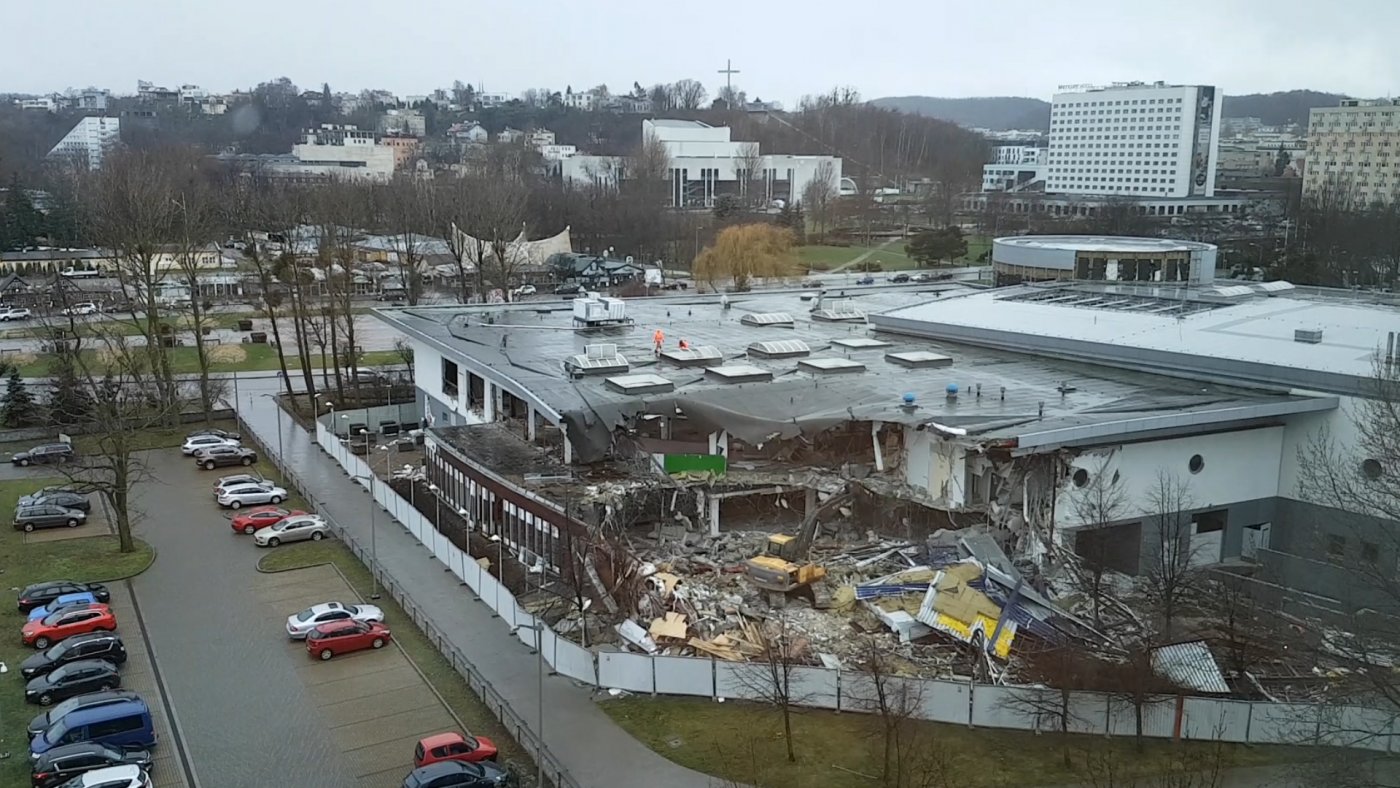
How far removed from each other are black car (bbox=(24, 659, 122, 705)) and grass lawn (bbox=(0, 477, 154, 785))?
22 centimetres

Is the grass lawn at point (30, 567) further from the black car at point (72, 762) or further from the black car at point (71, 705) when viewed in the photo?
the black car at point (72, 762)

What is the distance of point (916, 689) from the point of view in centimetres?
1426

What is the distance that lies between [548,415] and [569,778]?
27.7ft

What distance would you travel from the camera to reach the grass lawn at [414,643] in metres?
14.6

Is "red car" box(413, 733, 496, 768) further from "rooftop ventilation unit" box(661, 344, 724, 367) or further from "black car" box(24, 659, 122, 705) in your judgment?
"rooftop ventilation unit" box(661, 344, 724, 367)

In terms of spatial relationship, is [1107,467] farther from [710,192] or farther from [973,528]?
[710,192]

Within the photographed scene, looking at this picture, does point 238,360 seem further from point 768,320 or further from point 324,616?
point 324,616

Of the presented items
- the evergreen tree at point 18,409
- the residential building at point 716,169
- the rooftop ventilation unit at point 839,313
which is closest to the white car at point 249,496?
the evergreen tree at point 18,409

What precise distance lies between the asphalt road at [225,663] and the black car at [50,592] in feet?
2.18

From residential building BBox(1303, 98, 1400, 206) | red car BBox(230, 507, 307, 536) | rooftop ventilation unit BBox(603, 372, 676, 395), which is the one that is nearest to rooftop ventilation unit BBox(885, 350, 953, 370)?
rooftop ventilation unit BBox(603, 372, 676, 395)

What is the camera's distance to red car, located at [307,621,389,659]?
16875mm

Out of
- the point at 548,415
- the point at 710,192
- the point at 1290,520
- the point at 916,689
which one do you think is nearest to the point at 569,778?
the point at 916,689

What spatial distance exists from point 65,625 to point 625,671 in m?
9.19

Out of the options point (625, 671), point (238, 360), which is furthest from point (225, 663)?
point (238, 360)
